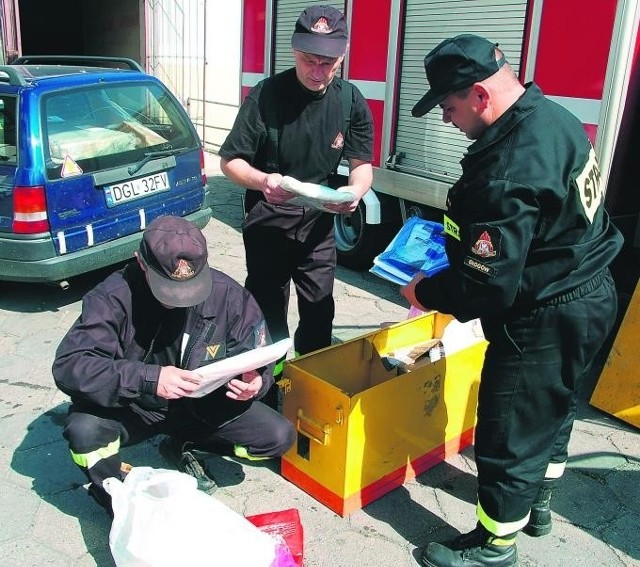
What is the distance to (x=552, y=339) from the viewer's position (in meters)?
2.18

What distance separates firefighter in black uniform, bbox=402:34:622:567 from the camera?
1.98 m

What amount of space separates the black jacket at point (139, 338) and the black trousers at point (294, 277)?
1.93ft

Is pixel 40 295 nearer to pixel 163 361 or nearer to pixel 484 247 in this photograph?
pixel 163 361

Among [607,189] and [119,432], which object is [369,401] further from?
[607,189]

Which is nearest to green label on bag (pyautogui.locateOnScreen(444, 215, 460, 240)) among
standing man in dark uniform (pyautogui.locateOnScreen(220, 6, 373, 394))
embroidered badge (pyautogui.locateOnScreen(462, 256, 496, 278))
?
embroidered badge (pyautogui.locateOnScreen(462, 256, 496, 278))

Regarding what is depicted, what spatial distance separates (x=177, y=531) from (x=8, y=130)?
3364 mm

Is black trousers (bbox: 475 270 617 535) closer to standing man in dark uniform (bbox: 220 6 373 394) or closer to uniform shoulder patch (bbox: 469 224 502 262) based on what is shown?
uniform shoulder patch (bbox: 469 224 502 262)

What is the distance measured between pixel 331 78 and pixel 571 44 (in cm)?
170

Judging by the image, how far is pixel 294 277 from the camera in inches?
132

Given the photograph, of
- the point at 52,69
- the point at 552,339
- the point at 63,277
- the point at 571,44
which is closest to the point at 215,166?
the point at 52,69

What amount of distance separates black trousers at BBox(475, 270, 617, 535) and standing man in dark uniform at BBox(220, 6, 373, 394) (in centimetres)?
108

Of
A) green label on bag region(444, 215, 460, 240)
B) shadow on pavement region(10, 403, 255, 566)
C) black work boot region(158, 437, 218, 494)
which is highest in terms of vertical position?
green label on bag region(444, 215, 460, 240)

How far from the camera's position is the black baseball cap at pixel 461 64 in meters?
2.01

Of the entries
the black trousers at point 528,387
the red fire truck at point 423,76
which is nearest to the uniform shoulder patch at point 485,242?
the black trousers at point 528,387
